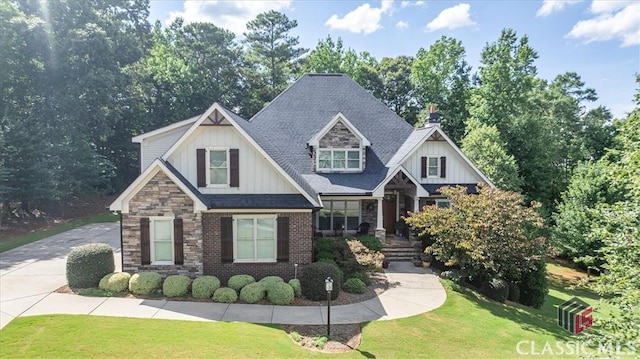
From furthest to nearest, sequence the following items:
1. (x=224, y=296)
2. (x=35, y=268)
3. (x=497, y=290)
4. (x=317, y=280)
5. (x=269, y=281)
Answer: (x=35, y=268)
(x=497, y=290)
(x=269, y=281)
(x=317, y=280)
(x=224, y=296)

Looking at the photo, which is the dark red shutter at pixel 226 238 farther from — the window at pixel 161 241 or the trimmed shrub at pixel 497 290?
the trimmed shrub at pixel 497 290

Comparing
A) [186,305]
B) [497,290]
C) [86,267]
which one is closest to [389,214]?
[497,290]

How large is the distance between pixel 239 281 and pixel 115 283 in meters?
4.42

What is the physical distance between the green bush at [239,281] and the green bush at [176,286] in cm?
155

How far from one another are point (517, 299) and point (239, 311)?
40.4 feet

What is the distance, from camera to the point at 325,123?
23.8 m

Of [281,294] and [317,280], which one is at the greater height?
[317,280]

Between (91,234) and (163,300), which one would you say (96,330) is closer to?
(163,300)

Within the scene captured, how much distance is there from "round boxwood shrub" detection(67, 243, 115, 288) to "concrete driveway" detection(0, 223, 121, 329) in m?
0.90

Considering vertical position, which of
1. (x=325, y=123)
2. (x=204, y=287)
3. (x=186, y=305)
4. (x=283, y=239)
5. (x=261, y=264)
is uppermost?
(x=325, y=123)

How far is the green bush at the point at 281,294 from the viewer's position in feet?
42.3

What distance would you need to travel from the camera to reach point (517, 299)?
1627cm

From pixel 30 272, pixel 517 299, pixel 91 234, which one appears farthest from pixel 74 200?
pixel 517 299

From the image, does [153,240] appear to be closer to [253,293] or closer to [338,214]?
[253,293]
